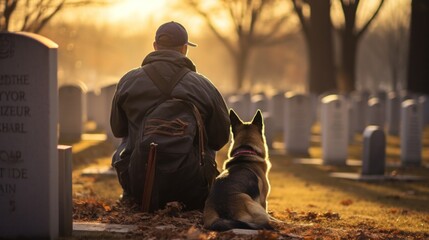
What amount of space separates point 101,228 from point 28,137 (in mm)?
1138

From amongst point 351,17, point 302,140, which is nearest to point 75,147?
point 302,140

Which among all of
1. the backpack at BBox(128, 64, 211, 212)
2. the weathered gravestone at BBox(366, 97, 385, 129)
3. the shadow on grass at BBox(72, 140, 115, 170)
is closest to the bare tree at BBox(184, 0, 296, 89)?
the weathered gravestone at BBox(366, 97, 385, 129)

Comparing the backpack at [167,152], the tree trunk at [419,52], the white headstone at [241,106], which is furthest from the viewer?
the tree trunk at [419,52]

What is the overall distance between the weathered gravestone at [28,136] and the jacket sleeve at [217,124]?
6.79 feet

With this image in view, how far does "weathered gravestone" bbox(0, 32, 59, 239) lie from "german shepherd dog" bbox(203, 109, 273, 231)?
1.40 meters

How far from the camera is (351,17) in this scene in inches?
1367

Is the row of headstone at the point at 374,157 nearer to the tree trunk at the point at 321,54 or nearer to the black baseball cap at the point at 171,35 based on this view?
the black baseball cap at the point at 171,35

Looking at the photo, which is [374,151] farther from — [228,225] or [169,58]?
[228,225]

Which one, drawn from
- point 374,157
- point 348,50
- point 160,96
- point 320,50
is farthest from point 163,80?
point 348,50

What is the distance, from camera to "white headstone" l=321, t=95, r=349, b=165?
685 inches

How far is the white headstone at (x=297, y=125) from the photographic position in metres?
20.0

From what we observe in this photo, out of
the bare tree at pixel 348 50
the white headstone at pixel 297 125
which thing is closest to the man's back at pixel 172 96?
the white headstone at pixel 297 125

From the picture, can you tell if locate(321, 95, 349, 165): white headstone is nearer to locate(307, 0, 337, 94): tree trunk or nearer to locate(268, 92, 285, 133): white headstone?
locate(268, 92, 285, 133): white headstone

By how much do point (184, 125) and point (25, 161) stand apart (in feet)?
5.86
